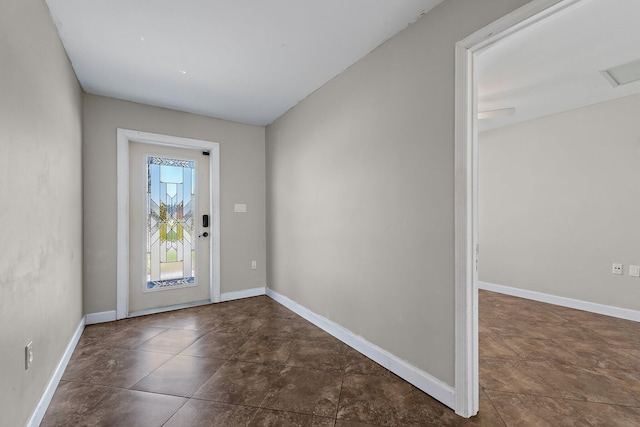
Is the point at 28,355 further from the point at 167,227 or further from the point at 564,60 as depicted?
the point at 564,60

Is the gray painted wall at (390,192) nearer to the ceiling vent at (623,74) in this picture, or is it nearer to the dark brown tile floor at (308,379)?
the dark brown tile floor at (308,379)

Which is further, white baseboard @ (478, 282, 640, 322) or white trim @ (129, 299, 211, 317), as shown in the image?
white trim @ (129, 299, 211, 317)

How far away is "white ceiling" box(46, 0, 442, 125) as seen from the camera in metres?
1.81

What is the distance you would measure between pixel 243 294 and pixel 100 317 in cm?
163

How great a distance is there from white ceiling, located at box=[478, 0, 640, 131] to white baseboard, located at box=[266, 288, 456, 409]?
82.5 inches

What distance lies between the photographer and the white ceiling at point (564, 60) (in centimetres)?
186

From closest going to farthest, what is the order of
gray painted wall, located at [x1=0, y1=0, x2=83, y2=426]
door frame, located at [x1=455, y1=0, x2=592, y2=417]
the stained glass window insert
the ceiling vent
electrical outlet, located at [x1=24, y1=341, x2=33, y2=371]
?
gray painted wall, located at [x1=0, y1=0, x2=83, y2=426] → electrical outlet, located at [x1=24, y1=341, x2=33, y2=371] → door frame, located at [x1=455, y1=0, x2=592, y2=417] → the ceiling vent → the stained glass window insert

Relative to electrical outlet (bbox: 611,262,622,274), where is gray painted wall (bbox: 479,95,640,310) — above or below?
above

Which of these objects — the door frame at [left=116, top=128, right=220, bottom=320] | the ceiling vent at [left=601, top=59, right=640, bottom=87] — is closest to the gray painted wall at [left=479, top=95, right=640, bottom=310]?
the ceiling vent at [left=601, top=59, right=640, bottom=87]

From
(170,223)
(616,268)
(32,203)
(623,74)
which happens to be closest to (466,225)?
(32,203)

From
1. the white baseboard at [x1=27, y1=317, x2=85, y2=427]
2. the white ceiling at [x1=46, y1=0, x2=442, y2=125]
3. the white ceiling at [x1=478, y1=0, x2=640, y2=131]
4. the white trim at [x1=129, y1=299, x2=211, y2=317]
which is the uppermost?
the white ceiling at [x1=46, y1=0, x2=442, y2=125]

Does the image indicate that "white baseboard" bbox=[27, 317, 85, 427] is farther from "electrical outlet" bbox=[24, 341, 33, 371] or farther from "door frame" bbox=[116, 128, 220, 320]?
"door frame" bbox=[116, 128, 220, 320]

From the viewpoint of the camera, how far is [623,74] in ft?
8.78

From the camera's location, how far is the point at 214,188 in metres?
3.79
